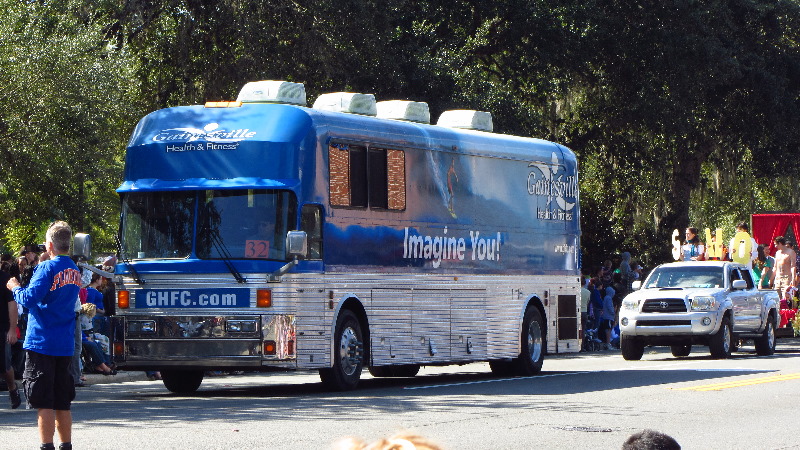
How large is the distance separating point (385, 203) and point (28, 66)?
403 inches

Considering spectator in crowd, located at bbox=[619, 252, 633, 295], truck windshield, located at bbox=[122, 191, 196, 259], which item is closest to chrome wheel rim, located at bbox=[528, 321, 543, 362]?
truck windshield, located at bbox=[122, 191, 196, 259]

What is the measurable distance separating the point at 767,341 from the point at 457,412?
45.5 feet

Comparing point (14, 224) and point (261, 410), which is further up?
point (14, 224)

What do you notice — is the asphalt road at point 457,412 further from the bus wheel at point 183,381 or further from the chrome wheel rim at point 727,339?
the chrome wheel rim at point 727,339

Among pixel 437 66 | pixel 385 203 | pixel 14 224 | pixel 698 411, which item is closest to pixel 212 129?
pixel 385 203

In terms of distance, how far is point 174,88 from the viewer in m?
30.1

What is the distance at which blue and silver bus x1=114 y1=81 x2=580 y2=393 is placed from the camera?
15.2 meters

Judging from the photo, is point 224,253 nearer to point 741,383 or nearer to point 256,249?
point 256,249

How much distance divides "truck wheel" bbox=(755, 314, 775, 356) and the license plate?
13.7 metres

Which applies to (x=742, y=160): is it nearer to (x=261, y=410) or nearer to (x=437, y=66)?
(x=437, y=66)

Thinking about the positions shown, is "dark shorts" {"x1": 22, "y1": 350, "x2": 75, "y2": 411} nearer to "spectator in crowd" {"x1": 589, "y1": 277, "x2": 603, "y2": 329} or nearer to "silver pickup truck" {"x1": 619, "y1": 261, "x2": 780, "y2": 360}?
"silver pickup truck" {"x1": 619, "y1": 261, "x2": 780, "y2": 360}

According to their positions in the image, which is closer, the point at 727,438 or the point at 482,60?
the point at 727,438

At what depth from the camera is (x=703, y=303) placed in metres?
23.8

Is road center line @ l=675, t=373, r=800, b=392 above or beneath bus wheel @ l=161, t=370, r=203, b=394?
beneath
